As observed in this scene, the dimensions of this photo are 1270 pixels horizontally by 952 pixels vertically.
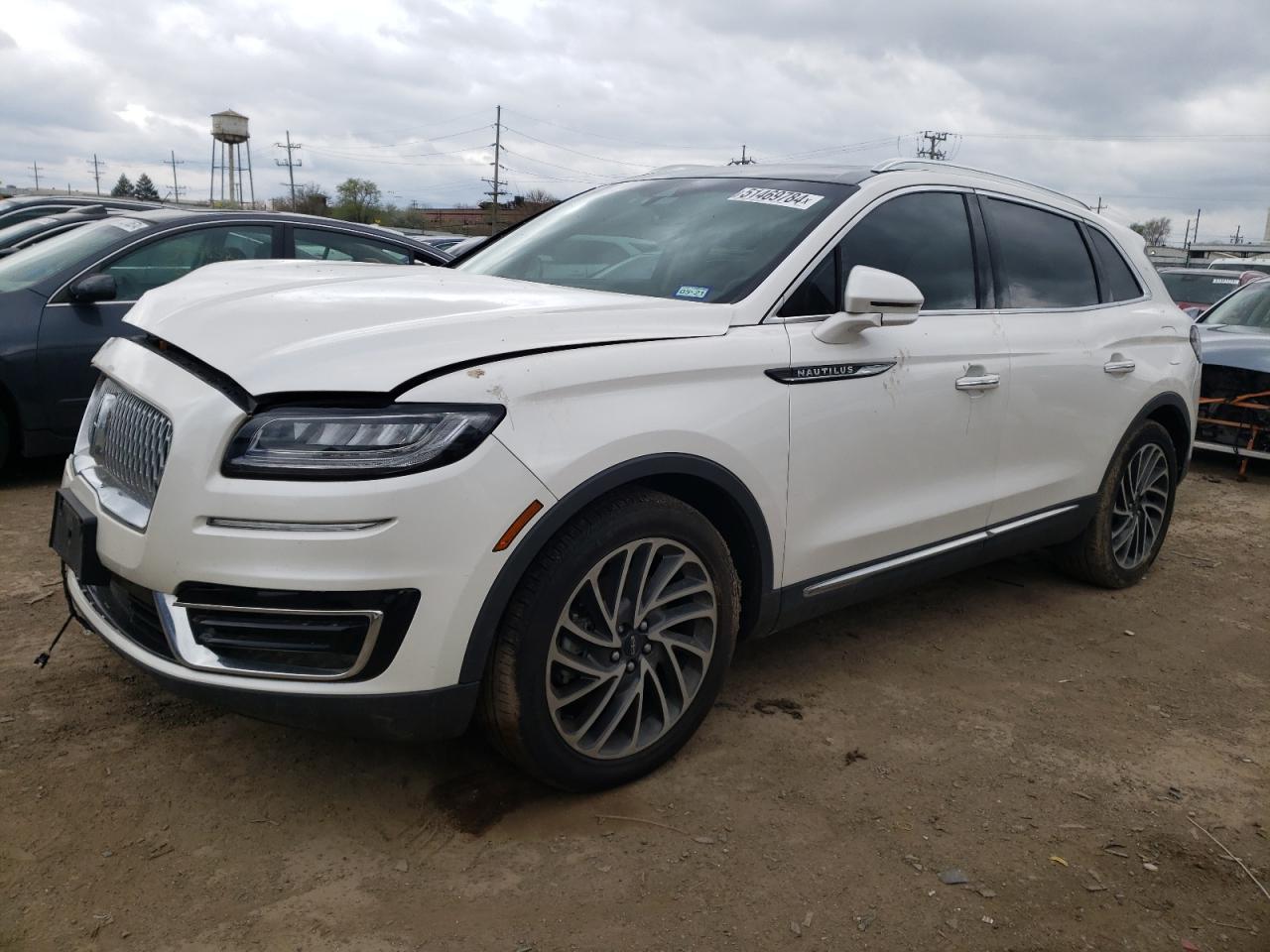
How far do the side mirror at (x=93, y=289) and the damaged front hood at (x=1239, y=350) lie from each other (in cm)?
708

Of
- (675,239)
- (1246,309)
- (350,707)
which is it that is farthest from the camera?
(1246,309)

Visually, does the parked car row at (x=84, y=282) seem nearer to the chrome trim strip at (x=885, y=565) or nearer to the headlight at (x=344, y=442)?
the headlight at (x=344, y=442)

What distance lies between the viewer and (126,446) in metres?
2.62

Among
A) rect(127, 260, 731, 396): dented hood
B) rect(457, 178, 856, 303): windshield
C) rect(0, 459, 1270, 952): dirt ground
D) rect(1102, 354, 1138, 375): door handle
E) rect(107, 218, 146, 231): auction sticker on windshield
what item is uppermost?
rect(107, 218, 146, 231): auction sticker on windshield

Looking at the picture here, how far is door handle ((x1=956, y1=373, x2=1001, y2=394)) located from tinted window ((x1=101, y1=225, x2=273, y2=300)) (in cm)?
428

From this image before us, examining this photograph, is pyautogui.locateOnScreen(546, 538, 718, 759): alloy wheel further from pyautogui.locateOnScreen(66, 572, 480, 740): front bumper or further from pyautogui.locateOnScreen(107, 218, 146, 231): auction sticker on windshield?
pyautogui.locateOnScreen(107, 218, 146, 231): auction sticker on windshield

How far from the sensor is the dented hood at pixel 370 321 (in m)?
2.35

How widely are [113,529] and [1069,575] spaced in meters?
4.23

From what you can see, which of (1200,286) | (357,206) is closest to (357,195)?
(357,206)

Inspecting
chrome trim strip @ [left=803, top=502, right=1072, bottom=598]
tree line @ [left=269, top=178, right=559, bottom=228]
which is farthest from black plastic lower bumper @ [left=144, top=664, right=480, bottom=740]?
tree line @ [left=269, top=178, right=559, bottom=228]

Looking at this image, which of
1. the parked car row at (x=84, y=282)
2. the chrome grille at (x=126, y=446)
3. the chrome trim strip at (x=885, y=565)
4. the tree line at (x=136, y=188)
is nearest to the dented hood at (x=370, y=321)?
the chrome grille at (x=126, y=446)

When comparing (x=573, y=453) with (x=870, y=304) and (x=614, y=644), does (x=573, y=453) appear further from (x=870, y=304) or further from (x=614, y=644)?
(x=870, y=304)

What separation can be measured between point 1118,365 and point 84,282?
17.4 feet

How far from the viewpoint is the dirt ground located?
7.72 ft
